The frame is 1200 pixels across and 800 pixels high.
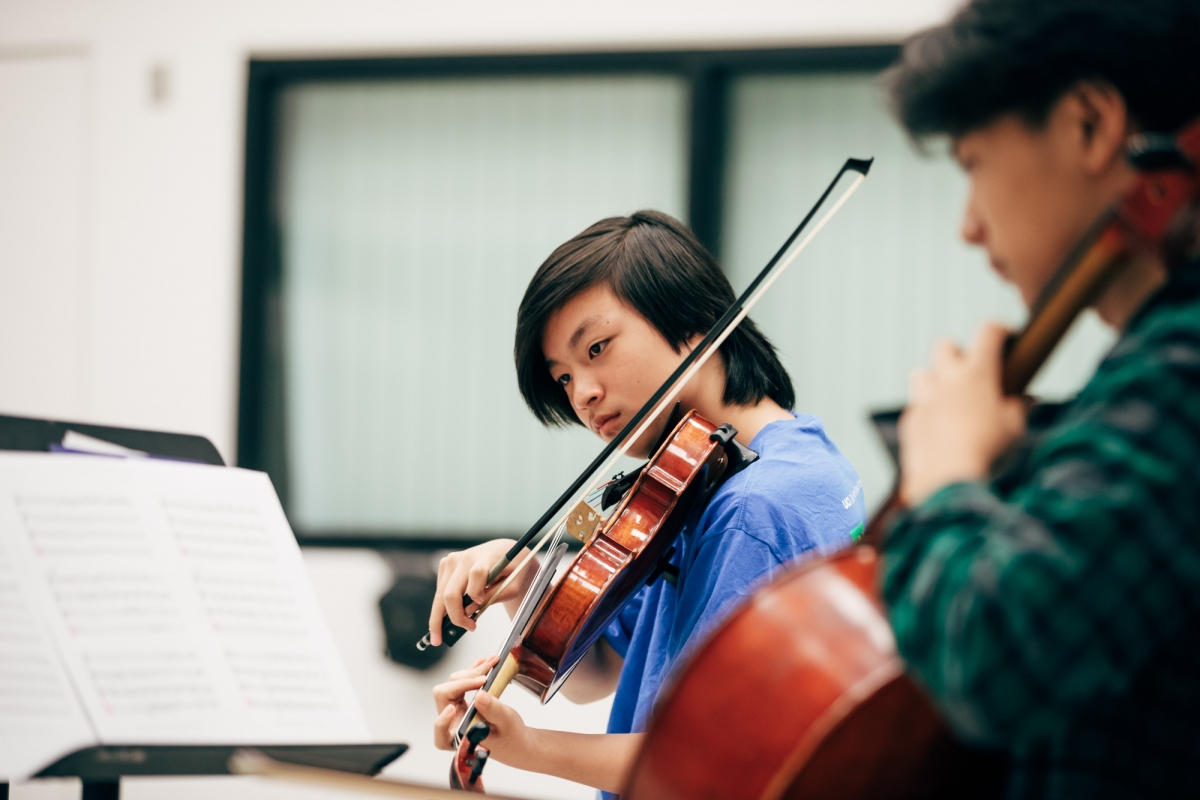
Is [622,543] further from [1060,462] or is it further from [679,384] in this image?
[1060,462]

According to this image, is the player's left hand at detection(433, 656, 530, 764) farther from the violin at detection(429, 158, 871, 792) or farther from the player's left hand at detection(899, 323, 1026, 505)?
the player's left hand at detection(899, 323, 1026, 505)

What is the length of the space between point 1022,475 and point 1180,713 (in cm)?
14

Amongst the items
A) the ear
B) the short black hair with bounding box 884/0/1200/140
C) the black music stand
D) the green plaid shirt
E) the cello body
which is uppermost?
the short black hair with bounding box 884/0/1200/140

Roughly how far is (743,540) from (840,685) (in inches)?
16.5

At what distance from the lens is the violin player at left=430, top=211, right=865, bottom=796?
102 cm

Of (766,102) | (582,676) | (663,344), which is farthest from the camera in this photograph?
(766,102)

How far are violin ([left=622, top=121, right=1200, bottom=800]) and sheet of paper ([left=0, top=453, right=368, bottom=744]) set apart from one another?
41 centimetres

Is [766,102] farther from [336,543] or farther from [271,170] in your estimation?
[336,543]

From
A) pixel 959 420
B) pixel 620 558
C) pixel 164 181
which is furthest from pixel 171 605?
pixel 164 181

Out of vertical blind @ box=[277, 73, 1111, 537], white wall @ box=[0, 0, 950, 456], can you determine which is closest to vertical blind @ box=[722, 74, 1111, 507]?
vertical blind @ box=[277, 73, 1111, 537]

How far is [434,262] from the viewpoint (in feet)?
9.16

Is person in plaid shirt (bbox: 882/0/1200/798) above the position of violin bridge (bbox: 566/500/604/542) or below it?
above

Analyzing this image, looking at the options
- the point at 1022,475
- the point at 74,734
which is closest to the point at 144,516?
the point at 74,734

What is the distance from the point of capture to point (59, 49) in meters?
2.84
